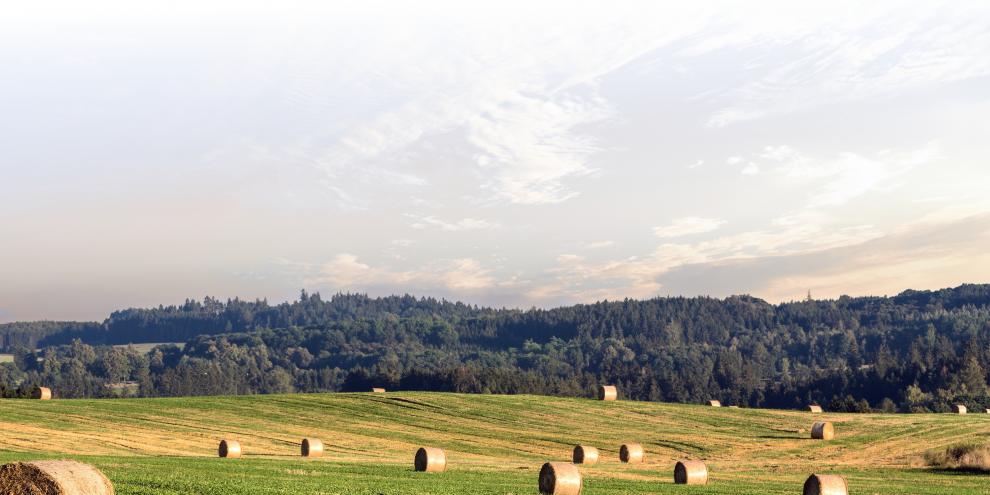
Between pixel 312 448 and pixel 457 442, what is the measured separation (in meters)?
16.4

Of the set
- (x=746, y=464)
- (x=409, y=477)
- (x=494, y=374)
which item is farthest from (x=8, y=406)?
(x=494, y=374)

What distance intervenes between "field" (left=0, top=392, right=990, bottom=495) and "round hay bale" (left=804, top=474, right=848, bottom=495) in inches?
87.9

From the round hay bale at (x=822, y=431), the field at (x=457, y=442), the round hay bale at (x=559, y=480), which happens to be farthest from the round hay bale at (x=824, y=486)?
the round hay bale at (x=822, y=431)

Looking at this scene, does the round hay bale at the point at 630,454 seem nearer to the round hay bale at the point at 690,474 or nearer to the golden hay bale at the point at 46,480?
the round hay bale at the point at 690,474

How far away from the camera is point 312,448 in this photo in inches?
2098

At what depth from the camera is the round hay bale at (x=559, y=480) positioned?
3331 centimetres

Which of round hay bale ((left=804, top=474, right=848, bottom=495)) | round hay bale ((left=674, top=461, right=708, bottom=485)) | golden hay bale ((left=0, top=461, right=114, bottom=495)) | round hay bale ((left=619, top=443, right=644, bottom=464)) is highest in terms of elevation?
golden hay bale ((left=0, top=461, right=114, bottom=495))

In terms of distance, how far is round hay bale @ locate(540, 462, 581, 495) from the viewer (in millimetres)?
33312

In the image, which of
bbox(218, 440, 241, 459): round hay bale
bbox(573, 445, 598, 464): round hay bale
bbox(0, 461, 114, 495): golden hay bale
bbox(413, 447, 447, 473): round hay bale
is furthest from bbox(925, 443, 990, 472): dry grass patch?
bbox(0, 461, 114, 495): golden hay bale

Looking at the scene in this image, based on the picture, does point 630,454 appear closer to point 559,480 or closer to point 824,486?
point 824,486

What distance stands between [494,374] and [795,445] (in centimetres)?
12690

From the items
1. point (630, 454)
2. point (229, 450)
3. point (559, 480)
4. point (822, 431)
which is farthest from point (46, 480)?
point (822, 431)

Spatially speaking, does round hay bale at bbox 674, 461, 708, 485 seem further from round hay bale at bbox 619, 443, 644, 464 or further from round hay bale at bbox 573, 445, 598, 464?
round hay bale at bbox 619, 443, 644, 464

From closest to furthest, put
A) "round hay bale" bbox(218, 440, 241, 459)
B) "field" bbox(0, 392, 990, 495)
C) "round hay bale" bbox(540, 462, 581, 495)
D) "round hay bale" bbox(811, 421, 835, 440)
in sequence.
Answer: "round hay bale" bbox(540, 462, 581, 495)
"field" bbox(0, 392, 990, 495)
"round hay bale" bbox(218, 440, 241, 459)
"round hay bale" bbox(811, 421, 835, 440)
